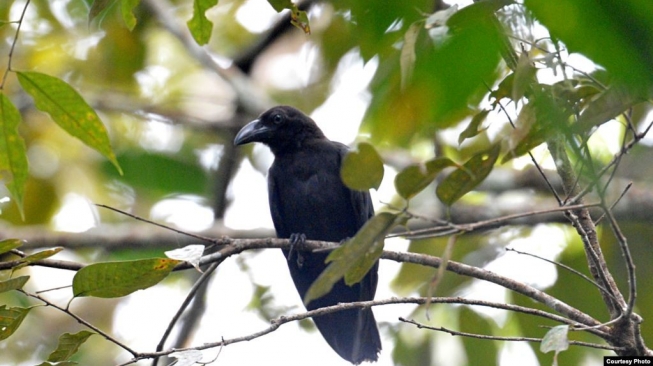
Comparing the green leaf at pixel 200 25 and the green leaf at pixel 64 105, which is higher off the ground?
the green leaf at pixel 200 25

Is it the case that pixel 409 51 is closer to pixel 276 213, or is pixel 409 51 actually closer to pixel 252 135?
pixel 276 213

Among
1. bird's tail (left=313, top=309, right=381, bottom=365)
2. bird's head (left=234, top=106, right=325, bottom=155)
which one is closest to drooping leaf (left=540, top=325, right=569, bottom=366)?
bird's tail (left=313, top=309, right=381, bottom=365)

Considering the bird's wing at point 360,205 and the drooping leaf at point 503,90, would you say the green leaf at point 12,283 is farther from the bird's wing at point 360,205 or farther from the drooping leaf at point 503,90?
the bird's wing at point 360,205

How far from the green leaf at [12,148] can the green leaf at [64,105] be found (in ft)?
0.26

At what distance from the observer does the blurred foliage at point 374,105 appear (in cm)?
105

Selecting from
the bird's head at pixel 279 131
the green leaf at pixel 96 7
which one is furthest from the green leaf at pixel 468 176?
the bird's head at pixel 279 131

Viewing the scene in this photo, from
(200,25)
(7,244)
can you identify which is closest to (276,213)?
(200,25)

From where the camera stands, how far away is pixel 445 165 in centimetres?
158

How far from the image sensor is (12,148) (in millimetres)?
2346

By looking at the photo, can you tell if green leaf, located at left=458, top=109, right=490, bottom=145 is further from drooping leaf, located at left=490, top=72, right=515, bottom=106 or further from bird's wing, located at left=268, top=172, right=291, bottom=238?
bird's wing, located at left=268, top=172, right=291, bottom=238

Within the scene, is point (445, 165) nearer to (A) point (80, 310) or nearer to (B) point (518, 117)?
(B) point (518, 117)

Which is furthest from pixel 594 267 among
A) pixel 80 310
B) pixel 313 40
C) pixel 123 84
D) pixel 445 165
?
pixel 80 310

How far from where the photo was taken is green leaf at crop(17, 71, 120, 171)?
234 cm

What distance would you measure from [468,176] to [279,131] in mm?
3357
